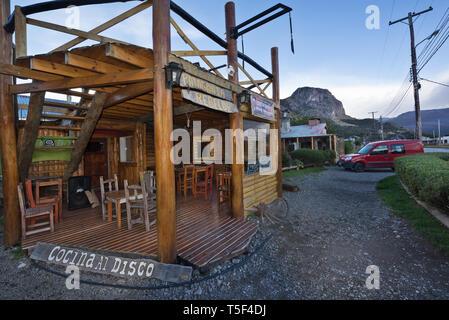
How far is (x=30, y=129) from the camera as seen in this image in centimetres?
419

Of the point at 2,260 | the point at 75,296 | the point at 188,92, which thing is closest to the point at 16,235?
the point at 2,260

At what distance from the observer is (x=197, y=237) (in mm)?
3680

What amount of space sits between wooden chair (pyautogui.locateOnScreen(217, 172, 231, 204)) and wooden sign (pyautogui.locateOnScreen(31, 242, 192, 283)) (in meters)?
2.87

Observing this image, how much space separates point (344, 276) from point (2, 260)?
5.34 m

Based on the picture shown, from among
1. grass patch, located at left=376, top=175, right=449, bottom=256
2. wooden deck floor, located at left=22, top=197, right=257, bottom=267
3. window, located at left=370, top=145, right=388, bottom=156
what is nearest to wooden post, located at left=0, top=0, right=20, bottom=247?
wooden deck floor, located at left=22, top=197, right=257, bottom=267

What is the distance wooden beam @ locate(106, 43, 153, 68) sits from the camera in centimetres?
261

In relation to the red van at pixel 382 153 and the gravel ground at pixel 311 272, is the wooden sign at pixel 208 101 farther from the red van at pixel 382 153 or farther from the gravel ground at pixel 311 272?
the red van at pixel 382 153

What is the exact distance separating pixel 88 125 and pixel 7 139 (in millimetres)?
1566

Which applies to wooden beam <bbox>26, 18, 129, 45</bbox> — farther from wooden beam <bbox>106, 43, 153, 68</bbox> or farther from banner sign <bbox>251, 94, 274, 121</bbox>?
banner sign <bbox>251, 94, 274, 121</bbox>

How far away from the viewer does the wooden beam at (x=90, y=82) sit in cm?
294

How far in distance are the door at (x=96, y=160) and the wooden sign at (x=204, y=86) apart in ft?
21.4

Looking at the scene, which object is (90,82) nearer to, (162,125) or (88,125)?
(162,125)

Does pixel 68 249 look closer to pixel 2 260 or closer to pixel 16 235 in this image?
pixel 2 260

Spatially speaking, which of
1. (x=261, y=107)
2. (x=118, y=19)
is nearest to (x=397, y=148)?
(x=261, y=107)
